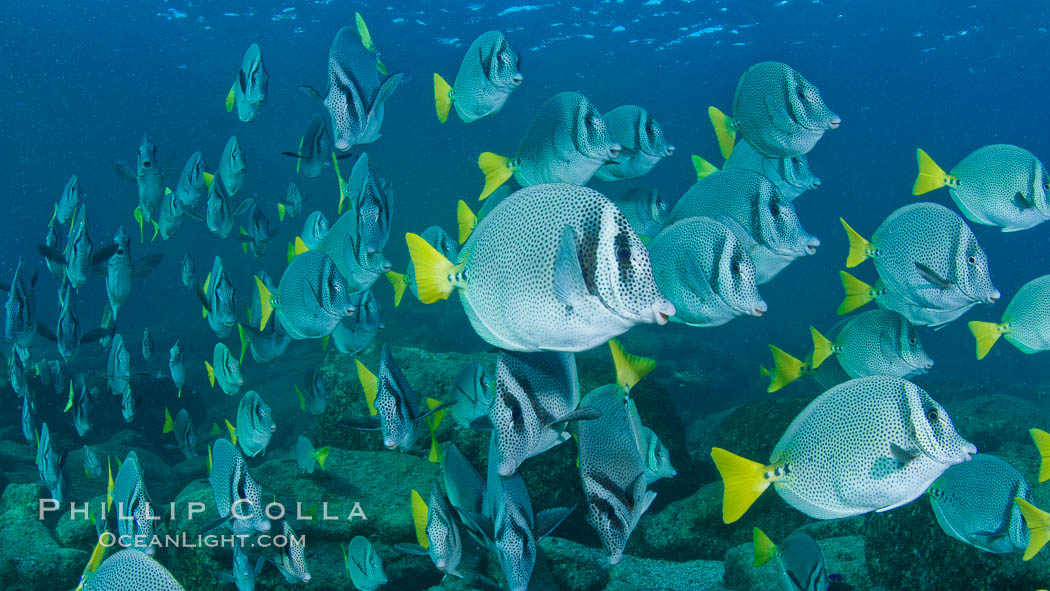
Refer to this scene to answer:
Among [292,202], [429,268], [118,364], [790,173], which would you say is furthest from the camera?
[292,202]

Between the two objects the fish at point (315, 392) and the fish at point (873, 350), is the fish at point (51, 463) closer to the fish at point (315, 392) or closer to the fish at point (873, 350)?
the fish at point (315, 392)

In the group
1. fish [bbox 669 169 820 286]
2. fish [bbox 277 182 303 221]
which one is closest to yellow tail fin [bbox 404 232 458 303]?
fish [bbox 669 169 820 286]

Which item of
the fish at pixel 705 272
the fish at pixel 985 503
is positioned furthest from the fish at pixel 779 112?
the fish at pixel 985 503

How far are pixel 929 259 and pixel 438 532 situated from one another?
3.03 m

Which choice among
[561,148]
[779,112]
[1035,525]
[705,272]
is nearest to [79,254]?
[561,148]

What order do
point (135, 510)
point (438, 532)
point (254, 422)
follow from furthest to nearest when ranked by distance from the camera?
point (254, 422), point (135, 510), point (438, 532)

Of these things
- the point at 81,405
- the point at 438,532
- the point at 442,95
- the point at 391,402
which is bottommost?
the point at 81,405

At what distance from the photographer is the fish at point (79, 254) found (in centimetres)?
468

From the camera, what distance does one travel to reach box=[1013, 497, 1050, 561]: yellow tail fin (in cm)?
245

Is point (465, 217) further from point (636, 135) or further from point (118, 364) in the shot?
point (118, 364)

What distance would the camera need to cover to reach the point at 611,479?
198 centimetres

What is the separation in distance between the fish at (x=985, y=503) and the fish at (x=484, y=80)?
3.25m

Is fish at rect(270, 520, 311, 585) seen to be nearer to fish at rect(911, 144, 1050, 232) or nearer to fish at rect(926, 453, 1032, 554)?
fish at rect(926, 453, 1032, 554)

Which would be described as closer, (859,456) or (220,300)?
(859,456)
